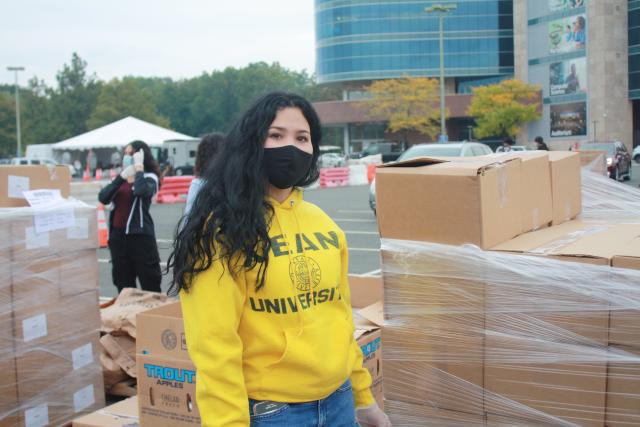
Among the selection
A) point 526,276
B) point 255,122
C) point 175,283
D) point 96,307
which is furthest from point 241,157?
point 96,307

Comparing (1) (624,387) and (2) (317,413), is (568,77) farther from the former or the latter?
(2) (317,413)

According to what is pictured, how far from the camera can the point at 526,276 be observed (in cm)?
312

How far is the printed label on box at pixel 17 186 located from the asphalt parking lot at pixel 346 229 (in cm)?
271

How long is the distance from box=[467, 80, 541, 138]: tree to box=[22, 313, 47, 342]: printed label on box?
62.6m

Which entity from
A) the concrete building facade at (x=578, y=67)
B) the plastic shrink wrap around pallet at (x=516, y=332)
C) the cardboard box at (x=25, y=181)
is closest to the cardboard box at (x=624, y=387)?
the plastic shrink wrap around pallet at (x=516, y=332)

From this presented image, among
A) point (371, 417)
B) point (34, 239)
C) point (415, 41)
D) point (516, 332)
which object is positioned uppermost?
point (415, 41)

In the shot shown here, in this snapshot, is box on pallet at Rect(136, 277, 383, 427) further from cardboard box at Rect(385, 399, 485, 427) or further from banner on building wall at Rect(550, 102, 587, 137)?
banner on building wall at Rect(550, 102, 587, 137)

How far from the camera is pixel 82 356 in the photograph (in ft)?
15.6

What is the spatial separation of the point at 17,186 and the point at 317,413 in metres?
3.27

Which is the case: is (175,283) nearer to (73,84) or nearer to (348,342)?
(348,342)

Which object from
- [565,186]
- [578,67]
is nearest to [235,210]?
[565,186]

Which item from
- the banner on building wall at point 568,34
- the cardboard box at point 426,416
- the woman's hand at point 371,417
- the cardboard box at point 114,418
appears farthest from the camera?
the banner on building wall at point 568,34

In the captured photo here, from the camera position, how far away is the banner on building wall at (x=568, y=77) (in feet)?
220

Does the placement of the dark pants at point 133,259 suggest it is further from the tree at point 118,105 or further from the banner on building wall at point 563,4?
the banner on building wall at point 563,4
